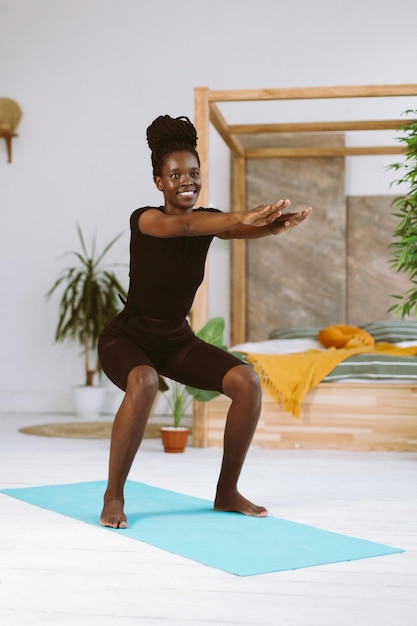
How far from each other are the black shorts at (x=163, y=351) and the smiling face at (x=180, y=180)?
0.37 meters

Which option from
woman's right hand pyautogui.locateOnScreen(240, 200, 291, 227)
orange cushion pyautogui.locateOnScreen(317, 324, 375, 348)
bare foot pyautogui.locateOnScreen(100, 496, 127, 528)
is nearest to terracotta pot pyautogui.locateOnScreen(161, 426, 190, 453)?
orange cushion pyautogui.locateOnScreen(317, 324, 375, 348)

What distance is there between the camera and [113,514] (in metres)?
2.73

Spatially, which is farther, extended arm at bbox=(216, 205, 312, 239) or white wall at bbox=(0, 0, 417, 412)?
white wall at bbox=(0, 0, 417, 412)

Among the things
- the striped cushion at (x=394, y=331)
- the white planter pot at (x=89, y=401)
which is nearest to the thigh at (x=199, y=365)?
the striped cushion at (x=394, y=331)

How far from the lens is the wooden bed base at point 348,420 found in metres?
4.57

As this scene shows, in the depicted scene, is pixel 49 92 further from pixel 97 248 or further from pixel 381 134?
pixel 381 134

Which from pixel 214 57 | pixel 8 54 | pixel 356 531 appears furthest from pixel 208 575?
pixel 8 54

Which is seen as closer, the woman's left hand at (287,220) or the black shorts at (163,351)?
the woman's left hand at (287,220)

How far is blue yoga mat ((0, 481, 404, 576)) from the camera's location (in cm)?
232

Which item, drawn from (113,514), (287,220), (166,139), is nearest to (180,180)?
(166,139)

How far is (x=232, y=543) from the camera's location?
2.49 meters

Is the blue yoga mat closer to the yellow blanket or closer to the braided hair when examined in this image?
the braided hair

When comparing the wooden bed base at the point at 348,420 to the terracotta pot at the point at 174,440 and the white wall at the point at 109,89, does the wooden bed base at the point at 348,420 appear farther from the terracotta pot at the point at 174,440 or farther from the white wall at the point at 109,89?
the white wall at the point at 109,89

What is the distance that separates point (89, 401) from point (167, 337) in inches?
142
